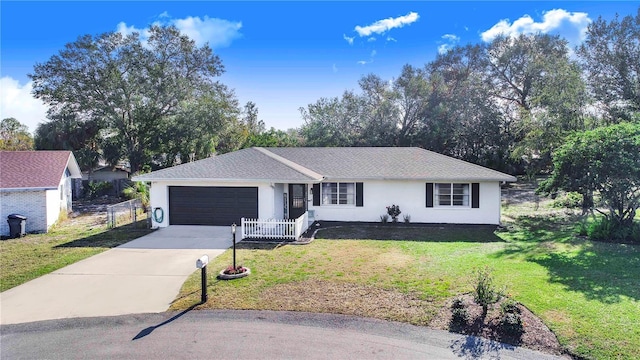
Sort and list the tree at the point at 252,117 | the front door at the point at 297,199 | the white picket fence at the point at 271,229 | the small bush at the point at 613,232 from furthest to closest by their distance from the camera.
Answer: the tree at the point at 252,117
the front door at the point at 297,199
the white picket fence at the point at 271,229
the small bush at the point at 613,232

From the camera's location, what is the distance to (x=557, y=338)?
21.0ft

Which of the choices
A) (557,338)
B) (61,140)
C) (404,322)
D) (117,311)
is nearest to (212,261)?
(117,311)

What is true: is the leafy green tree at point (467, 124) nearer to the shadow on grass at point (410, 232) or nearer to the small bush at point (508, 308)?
the shadow on grass at point (410, 232)

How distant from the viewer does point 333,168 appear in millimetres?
18922

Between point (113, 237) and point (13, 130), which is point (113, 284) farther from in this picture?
point (13, 130)

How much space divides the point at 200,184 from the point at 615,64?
29700mm

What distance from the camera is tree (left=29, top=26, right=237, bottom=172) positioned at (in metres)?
33.8

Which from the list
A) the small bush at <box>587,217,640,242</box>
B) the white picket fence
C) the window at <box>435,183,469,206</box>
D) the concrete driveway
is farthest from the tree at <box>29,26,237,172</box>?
the small bush at <box>587,217,640,242</box>

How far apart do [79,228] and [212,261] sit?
10.0 m

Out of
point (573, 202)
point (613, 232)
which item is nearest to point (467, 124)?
point (573, 202)

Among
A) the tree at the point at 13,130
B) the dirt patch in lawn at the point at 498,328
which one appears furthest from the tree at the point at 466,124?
the tree at the point at 13,130

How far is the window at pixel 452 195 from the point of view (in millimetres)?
17516

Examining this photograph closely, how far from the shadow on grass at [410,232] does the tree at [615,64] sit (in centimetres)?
1665

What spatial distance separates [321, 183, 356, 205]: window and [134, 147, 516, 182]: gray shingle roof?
68cm
